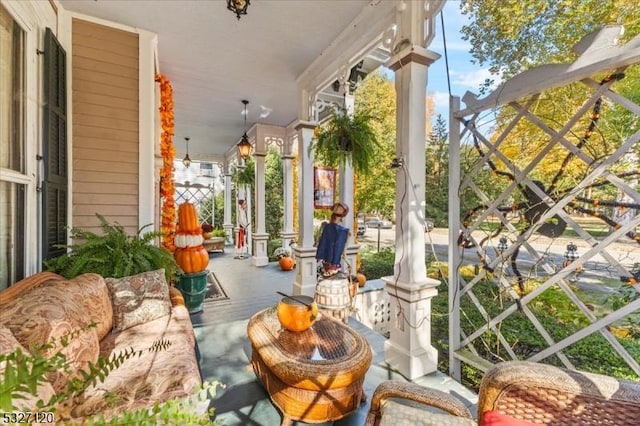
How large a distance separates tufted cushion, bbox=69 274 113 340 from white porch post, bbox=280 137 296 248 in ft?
15.0

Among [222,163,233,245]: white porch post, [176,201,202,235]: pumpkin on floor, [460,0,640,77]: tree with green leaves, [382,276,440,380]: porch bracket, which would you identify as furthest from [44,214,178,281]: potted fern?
[222,163,233,245]: white porch post

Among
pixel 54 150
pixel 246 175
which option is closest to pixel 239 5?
pixel 54 150

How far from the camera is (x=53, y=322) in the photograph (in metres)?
1.36

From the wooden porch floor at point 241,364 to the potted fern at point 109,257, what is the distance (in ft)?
2.76

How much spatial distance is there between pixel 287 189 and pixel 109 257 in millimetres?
4321

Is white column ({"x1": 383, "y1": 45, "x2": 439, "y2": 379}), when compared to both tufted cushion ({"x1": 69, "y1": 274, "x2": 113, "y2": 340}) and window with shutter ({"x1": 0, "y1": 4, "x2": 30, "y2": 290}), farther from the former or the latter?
window with shutter ({"x1": 0, "y1": 4, "x2": 30, "y2": 290})

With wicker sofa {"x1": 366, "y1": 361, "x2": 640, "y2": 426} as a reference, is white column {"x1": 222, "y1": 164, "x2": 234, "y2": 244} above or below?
above

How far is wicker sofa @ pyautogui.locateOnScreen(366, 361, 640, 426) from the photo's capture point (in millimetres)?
1032

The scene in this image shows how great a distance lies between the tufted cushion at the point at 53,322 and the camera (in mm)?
1260

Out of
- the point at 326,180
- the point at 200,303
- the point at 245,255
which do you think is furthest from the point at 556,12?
the point at 245,255

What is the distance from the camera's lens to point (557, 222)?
1.81 m

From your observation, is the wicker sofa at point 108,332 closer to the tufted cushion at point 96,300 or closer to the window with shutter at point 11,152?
the tufted cushion at point 96,300

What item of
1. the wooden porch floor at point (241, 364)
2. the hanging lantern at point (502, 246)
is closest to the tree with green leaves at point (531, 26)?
the hanging lantern at point (502, 246)

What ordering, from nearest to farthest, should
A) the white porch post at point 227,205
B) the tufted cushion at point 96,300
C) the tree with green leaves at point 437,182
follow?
the tufted cushion at point 96,300
the tree with green leaves at point 437,182
the white porch post at point 227,205
